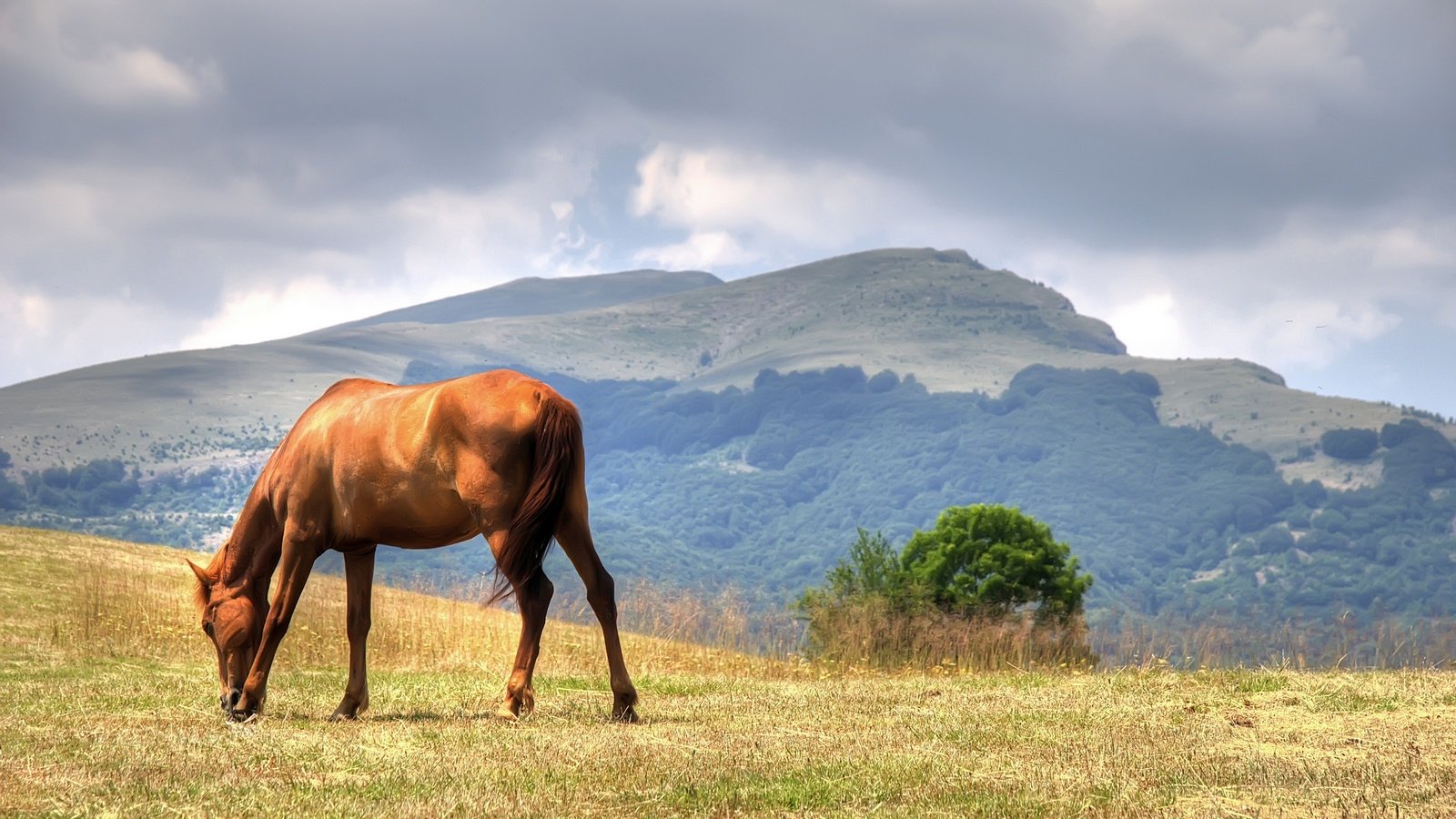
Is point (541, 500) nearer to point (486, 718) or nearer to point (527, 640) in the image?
point (527, 640)

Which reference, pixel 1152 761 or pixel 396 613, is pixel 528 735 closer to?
pixel 1152 761

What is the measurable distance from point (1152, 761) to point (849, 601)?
69.3 feet

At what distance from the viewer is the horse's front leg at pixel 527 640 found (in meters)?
10.0

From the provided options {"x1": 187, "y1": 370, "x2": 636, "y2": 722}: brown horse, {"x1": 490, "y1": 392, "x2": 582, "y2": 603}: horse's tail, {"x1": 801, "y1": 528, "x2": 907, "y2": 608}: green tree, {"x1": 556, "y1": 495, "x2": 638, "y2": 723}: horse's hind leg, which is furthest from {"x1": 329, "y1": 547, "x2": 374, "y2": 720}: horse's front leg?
{"x1": 801, "y1": 528, "x2": 907, "y2": 608}: green tree

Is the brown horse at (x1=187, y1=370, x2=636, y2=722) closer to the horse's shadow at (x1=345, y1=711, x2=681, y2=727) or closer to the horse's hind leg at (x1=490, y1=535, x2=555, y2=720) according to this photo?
the horse's hind leg at (x1=490, y1=535, x2=555, y2=720)

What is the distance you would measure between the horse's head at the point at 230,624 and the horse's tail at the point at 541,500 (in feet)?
8.04

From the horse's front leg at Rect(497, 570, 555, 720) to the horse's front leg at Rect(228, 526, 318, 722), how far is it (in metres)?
1.85

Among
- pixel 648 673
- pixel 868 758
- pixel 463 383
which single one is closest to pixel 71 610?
pixel 648 673

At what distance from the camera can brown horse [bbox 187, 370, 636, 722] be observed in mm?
10055

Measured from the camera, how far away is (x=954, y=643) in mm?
18172

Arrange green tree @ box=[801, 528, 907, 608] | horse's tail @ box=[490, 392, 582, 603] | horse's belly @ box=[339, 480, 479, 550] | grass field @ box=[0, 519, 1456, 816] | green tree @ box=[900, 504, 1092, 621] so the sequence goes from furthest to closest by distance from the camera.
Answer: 1. green tree @ box=[801, 528, 907, 608]
2. green tree @ box=[900, 504, 1092, 621]
3. horse's belly @ box=[339, 480, 479, 550]
4. horse's tail @ box=[490, 392, 582, 603]
5. grass field @ box=[0, 519, 1456, 816]

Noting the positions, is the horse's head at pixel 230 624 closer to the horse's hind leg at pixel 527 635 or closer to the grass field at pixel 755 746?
the grass field at pixel 755 746

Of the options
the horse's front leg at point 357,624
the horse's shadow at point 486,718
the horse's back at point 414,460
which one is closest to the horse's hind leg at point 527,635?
the horse's shadow at point 486,718

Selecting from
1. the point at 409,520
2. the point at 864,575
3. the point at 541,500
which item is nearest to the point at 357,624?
the point at 409,520
